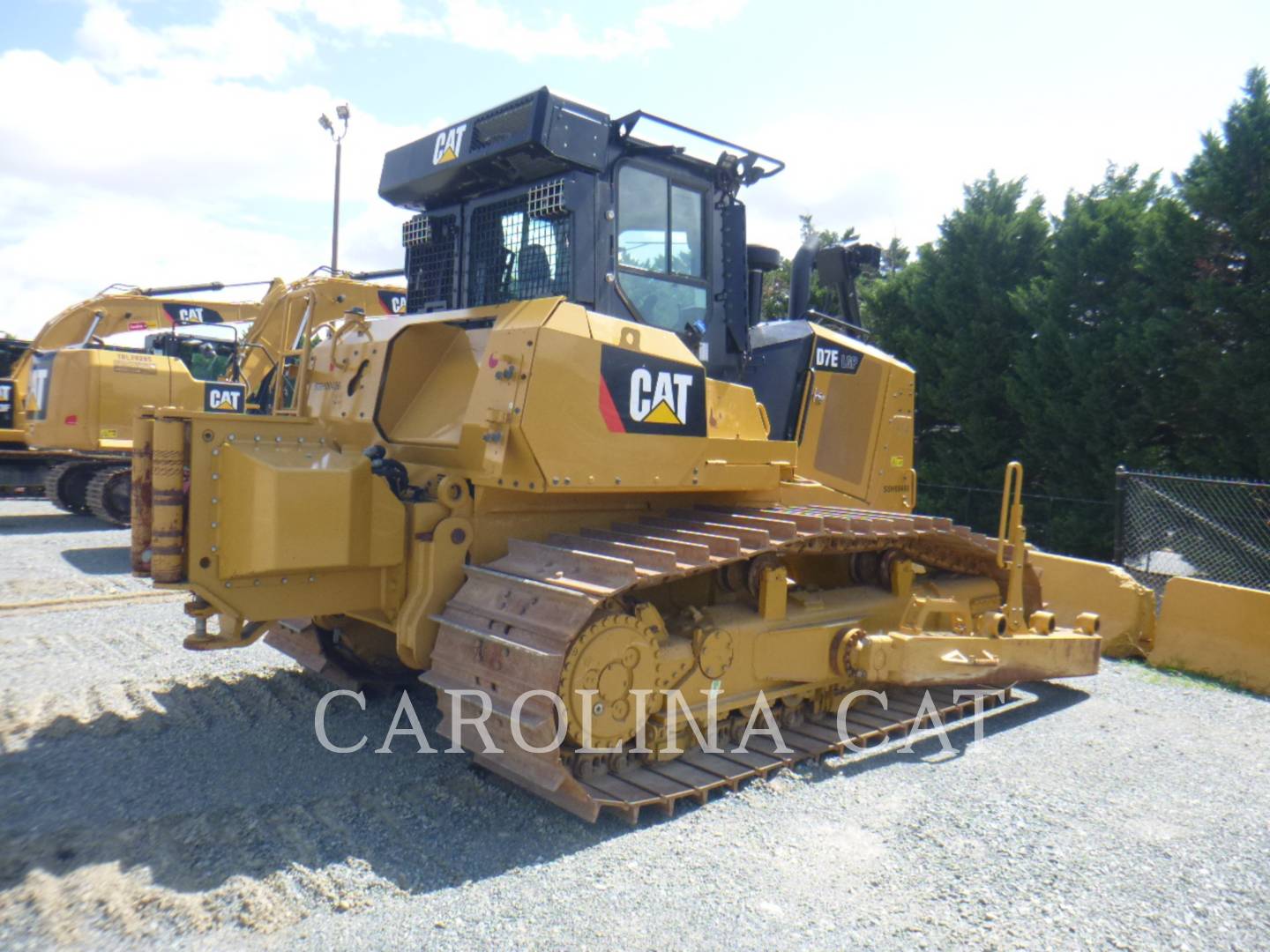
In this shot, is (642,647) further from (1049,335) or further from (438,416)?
(1049,335)

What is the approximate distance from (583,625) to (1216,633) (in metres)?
5.08

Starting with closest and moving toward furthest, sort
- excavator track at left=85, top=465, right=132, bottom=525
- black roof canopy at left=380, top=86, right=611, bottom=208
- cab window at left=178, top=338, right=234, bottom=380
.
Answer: black roof canopy at left=380, top=86, right=611, bottom=208, excavator track at left=85, top=465, right=132, bottom=525, cab window at left=178, top=338, right=234, bottom=380

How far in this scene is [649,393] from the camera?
14.2 feet

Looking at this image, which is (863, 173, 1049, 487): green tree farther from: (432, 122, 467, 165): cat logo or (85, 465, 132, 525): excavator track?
(85, 465, 132, 525): excavator track

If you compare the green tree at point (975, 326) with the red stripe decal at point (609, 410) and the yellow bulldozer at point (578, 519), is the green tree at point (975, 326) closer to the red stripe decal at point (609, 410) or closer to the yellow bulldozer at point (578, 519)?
the yellow bulldozer at point (578, 519)

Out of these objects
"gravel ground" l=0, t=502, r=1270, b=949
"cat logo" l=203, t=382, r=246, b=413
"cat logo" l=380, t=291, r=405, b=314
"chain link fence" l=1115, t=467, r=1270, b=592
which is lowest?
"gravel ground" l=0, t=502, r=1270, b=949

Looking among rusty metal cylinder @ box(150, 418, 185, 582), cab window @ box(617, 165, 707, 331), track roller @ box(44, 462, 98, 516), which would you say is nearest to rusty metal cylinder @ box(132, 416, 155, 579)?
rusty metal cylinder @ box(150, 418, 185, 582)

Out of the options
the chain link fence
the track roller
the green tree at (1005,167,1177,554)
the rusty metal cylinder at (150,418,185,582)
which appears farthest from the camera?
the track roller

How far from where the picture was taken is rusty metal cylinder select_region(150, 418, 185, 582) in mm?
3906

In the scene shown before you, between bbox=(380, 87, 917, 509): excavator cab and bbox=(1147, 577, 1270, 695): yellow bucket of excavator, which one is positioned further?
bbox=(1147, 577, 1270, 695): yellow bucket of excavator

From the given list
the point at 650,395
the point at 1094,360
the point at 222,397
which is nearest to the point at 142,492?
the point at 650,395

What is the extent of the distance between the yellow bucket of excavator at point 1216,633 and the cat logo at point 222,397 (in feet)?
37.1

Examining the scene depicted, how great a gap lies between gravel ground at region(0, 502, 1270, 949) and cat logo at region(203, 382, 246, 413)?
837 centimetres

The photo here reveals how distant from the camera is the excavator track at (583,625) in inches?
145
